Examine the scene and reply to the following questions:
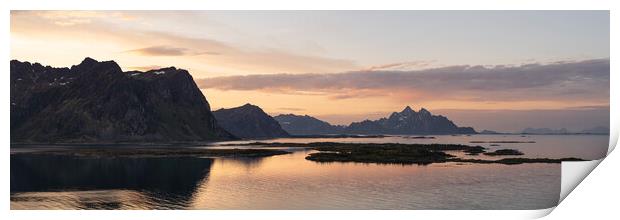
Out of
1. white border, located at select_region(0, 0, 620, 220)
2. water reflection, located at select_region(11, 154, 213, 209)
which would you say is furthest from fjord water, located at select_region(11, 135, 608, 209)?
white border, located at select_region(0, 0, 620, 220)

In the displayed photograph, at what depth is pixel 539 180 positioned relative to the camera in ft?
230

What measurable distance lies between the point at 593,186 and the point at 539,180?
30098mm

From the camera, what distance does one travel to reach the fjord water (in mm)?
52906

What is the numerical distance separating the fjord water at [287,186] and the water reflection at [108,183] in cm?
9

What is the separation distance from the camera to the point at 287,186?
64.2 metres

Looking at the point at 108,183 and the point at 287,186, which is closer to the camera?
the point at 287,186

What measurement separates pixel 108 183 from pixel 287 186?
22.0 metres
